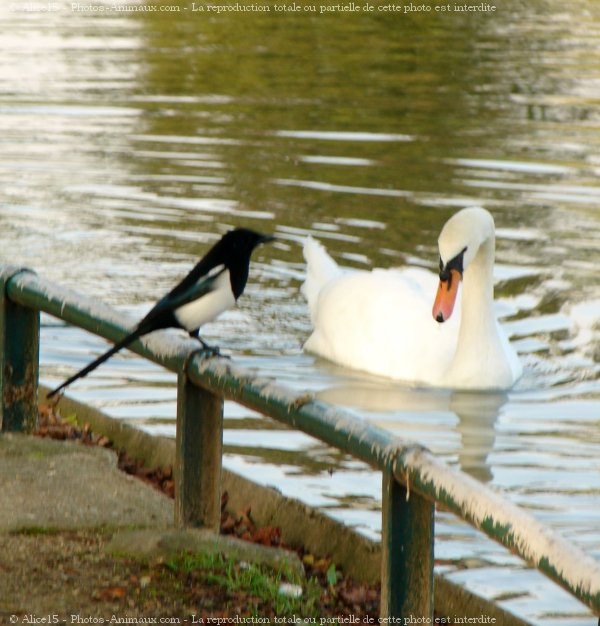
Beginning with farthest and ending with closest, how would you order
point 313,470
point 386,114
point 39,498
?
point 386,114 → point 313,470 → point 39,498

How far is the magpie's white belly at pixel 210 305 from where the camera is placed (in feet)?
16.4

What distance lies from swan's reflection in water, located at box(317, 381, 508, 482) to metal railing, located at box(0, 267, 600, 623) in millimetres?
2349

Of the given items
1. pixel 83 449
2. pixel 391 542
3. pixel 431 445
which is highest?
pixel 391 542

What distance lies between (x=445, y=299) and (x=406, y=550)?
455cm

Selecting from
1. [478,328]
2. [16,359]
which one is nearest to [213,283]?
[16,359]

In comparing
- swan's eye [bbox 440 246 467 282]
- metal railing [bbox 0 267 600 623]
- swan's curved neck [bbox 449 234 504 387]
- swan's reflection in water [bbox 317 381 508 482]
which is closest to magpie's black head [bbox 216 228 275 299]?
metal railing [bbox 0 267 600 623]

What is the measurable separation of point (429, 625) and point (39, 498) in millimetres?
1621

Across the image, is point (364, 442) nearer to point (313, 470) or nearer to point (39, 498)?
point (39, 498)

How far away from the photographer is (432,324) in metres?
8.95

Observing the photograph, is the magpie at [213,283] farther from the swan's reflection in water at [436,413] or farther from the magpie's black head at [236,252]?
the swan's reflection in water at [436,413]

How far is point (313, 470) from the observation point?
275 inches

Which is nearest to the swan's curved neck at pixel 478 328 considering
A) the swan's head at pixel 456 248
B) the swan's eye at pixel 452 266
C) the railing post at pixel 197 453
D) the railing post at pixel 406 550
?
the swan's head at pixel 456 248

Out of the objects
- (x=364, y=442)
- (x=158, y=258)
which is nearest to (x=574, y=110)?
(x=158, y=258)

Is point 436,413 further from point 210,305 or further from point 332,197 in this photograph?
point 332,197
